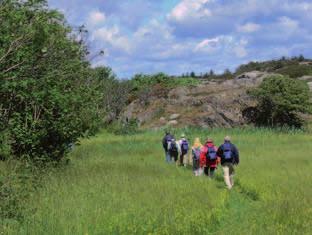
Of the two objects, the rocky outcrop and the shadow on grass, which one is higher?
the rocky outcrop

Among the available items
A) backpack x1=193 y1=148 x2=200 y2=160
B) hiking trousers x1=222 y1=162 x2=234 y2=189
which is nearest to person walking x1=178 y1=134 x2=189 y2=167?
backpack x1=193 y1=148 x2=200 y2=160

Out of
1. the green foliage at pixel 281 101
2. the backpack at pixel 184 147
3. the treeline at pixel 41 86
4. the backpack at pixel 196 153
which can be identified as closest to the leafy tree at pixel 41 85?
the treeline at pixel 41 86

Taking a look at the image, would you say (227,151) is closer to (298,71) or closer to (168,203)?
(168,203)

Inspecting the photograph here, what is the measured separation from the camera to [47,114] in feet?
62.3

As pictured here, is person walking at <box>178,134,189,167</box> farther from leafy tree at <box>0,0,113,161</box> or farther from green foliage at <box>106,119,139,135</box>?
green foliage at <box>106,119,139,135</box>

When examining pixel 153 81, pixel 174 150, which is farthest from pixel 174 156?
pixel 153 81

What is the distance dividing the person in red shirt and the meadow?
0.52 metres

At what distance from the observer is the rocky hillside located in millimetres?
63938

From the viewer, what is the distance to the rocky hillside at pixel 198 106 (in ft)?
210

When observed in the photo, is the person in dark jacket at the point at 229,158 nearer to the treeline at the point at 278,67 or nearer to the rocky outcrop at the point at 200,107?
the rocky outcrop at the point at 200,107

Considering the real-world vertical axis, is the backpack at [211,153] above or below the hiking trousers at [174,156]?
above

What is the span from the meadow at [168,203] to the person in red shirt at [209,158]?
52 cm

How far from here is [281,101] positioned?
2327 inches

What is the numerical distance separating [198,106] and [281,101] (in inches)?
459
